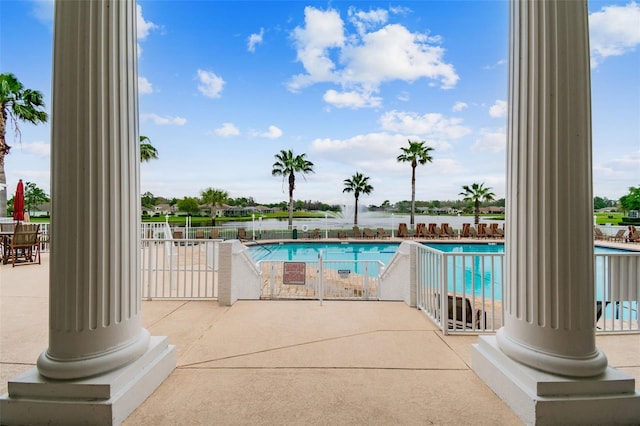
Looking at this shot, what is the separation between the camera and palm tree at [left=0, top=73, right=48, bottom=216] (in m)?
11.1

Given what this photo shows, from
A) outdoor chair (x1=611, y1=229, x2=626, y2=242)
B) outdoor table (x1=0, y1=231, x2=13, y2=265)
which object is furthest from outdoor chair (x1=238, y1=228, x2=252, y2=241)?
outdoor chair (x1=611, y1=229, x2=626, y2=242)

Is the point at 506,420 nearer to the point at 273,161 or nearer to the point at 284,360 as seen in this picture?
the point at 284,360

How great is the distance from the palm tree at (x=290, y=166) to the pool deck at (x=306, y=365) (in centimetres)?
1887

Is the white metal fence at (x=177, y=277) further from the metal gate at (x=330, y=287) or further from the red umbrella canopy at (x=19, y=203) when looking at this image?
the red umbrella canopy at (x=19, y=203)

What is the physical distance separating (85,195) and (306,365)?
2.00m

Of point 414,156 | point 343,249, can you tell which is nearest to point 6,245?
point 343,249

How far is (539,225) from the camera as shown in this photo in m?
1.71

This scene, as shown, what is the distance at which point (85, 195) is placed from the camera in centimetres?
163

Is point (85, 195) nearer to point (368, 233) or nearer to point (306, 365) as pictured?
point (306, 365)

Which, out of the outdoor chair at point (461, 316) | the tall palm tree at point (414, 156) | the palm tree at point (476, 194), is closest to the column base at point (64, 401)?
the outdoor chair at point (461, 316)

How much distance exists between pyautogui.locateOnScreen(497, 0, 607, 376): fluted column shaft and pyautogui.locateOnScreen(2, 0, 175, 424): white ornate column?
2567mm

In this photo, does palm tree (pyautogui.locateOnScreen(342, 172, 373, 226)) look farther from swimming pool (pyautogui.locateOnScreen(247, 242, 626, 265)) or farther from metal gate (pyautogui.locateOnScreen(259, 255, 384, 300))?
metal gate (pyautogui.locateOnScreen(259, 255, 384, 300))

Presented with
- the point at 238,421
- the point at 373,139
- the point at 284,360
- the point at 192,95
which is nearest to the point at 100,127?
the point at 238,421

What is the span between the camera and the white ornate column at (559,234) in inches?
63.2
